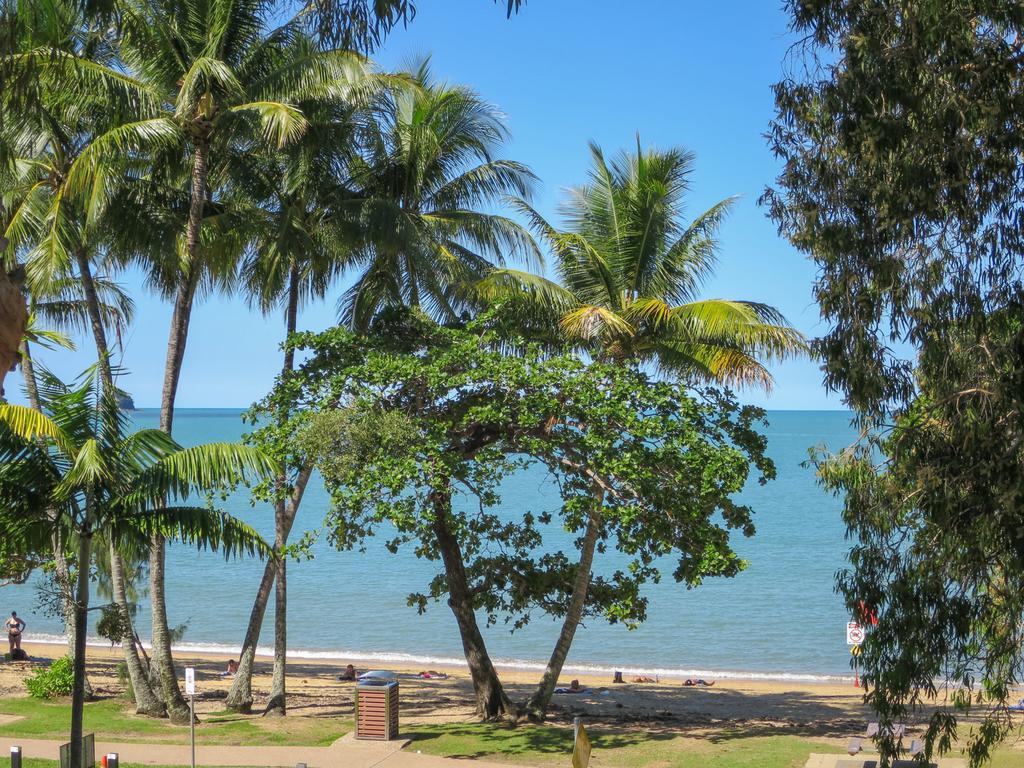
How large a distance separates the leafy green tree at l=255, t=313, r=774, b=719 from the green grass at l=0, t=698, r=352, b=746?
131 inches

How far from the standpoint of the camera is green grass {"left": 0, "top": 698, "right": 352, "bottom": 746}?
17.6 metres

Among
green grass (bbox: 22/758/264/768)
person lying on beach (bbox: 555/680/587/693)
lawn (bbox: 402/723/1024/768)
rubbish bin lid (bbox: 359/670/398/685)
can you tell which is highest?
rubbish bin lid (bbox: 359/670/398/685)

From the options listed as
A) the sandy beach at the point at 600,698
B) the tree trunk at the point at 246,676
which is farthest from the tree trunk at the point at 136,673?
the tree trunk at the point at 246,676

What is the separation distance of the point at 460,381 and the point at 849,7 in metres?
8.53

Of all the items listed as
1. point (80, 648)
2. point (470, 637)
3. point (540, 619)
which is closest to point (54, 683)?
point (470, 637)

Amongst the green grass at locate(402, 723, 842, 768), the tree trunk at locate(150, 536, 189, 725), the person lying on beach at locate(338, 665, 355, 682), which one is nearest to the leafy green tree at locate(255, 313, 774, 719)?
the green grass at locate(402, 723, 842, 768)

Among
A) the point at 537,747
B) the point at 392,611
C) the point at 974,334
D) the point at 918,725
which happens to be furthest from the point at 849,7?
the point at 392,611

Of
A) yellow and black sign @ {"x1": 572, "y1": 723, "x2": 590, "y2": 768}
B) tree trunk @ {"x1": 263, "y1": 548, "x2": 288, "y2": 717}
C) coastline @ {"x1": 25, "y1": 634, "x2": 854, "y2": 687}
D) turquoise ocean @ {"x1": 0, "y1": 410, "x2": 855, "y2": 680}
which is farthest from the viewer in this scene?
turquoise ocean @ {"x1": 0, "y1": 410, "x2": 855, "y2": 680}

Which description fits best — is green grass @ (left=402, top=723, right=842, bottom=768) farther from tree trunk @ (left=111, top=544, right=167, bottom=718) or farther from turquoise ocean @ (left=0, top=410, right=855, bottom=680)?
turquoise ocean @ (left=0, top=410, right=855, bottom=680)

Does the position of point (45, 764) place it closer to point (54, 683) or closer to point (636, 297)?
point (54, 683)

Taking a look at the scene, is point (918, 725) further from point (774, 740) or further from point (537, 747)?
point (537, 747)

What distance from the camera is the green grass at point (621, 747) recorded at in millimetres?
16141

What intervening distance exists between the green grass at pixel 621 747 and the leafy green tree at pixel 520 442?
1.36m

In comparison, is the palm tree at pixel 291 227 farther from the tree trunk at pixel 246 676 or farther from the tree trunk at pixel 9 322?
the tree trunk at pixel 9 322
